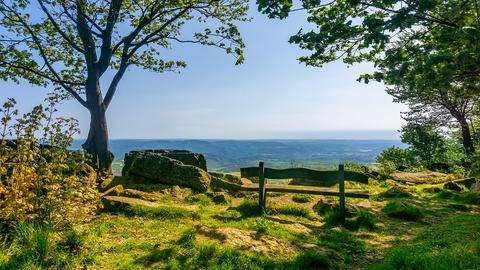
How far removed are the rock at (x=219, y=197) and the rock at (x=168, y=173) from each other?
2.65 feet

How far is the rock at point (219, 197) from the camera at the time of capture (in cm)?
1312

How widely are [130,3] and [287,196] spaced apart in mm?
13555

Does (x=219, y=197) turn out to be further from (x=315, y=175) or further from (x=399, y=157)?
A: (x=399, y=157)

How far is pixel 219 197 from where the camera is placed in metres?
13.3

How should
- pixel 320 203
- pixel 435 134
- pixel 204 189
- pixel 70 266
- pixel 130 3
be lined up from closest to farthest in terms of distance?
pixel 70 266, pixel 320 203, pixel 204 189, pixel 130 3, pixel 435 134

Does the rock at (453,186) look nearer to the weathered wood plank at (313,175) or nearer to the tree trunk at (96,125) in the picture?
the weathered wood plank at (313,175)

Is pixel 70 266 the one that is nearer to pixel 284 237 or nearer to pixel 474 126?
pixel 284 237

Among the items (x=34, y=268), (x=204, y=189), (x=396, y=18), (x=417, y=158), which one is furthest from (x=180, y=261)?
(x=417, y=158)

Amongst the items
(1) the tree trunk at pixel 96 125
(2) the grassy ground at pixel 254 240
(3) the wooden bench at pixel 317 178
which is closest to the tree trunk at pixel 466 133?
(2) the grassy ground at pixel 254 240

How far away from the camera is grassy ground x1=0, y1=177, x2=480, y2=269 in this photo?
6.18m

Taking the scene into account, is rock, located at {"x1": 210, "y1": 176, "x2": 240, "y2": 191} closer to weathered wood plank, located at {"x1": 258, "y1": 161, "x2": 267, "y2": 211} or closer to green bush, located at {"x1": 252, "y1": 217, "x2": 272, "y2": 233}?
Answer: weathered wood plank, located at {"x1": 258, "y1": 161, "x2": 267, "y2": 211}

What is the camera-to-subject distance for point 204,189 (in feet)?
47.2

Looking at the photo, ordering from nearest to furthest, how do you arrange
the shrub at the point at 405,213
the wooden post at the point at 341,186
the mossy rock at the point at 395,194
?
the wooden post at the point at 341,186 → the shrub at the point at 405,213 → the mossy rock at the point at 395,194

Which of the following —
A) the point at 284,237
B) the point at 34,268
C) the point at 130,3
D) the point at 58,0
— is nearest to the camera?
the point at 34,268
